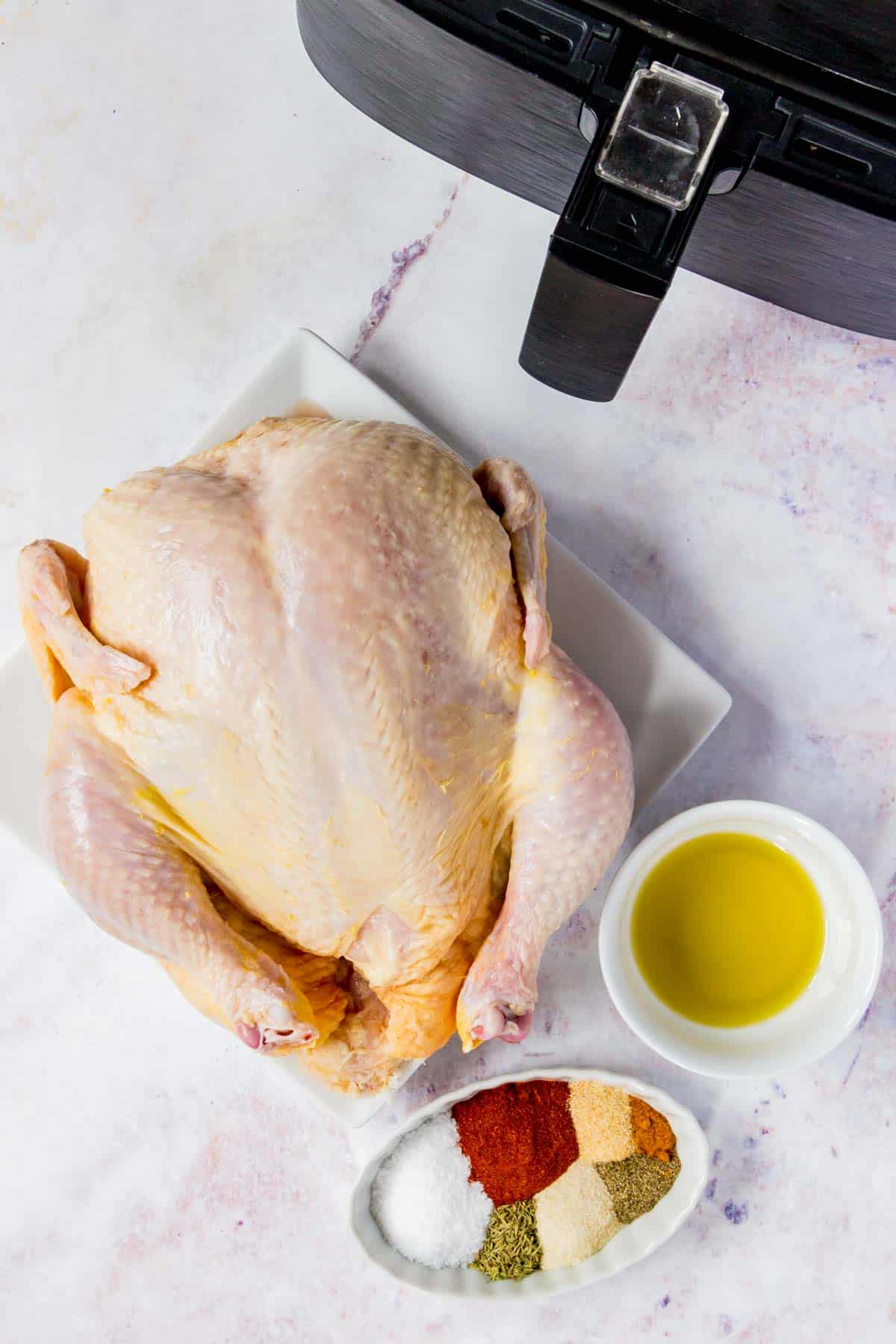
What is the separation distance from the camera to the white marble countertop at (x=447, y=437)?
3.87 ft

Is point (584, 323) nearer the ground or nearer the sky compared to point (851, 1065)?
nearer the sky

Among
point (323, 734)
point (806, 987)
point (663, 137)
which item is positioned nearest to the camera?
point (663, 137)

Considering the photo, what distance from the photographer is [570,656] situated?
1097 mm

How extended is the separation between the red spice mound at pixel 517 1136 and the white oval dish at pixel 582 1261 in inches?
0.8

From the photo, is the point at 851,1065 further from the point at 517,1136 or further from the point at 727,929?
the point at 517,1136

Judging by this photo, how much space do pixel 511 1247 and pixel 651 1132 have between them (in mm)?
185

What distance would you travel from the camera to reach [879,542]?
1181 mm

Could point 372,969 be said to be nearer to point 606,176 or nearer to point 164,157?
point 606,176

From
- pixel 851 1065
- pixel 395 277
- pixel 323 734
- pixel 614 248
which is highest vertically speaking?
pixel 614 248

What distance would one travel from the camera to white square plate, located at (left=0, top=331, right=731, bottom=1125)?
1075 mm

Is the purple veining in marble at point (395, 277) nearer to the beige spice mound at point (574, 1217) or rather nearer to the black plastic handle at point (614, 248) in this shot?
the black plastic handle at point (614, 248)

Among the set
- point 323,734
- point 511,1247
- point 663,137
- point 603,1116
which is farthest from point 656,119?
point 511,1247

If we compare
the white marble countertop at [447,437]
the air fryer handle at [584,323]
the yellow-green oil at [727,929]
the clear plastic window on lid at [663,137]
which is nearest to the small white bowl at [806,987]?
the yellow-green oil at [727,929]

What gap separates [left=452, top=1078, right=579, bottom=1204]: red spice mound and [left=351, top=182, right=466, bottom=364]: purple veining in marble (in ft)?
2.54
